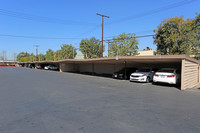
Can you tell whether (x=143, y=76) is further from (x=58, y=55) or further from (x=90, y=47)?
(x=58, y=55)

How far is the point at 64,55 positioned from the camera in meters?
50.3

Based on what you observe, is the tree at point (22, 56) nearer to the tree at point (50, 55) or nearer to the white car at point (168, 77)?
the tree at point (50, 55)

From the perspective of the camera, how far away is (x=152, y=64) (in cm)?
1869

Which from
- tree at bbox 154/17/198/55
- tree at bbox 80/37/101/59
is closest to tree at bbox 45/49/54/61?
tree at bbox 80/37/101/59

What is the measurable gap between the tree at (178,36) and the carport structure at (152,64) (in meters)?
3.11

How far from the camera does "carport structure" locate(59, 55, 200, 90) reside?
32.2ft

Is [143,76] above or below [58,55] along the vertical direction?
below

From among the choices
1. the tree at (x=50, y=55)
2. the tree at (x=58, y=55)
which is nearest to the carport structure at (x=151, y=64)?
the tree at (x=58, y=55)

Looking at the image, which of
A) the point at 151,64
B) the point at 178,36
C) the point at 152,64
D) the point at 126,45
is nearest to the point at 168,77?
the point at 152,64

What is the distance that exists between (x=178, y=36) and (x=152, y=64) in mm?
4897

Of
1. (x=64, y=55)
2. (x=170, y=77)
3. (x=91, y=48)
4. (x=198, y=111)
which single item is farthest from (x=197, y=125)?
(x=64, y=55)

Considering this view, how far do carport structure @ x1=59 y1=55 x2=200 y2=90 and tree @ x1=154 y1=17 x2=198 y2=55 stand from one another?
3111mm

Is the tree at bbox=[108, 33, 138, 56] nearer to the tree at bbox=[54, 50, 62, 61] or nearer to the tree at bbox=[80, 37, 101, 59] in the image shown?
the tree at bbox=[80, 37, 101, 59]

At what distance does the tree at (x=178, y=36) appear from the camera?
17.6 metres
